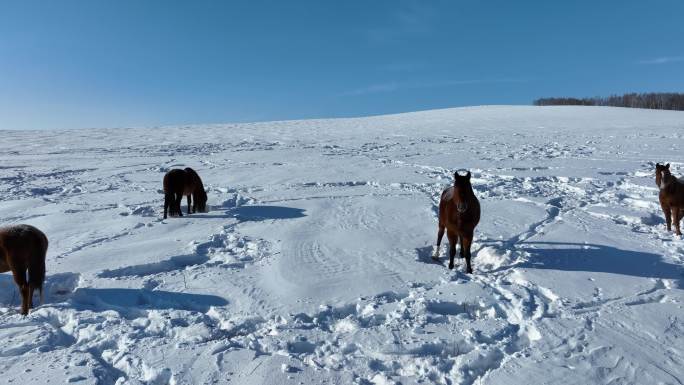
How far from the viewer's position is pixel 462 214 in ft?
20.8

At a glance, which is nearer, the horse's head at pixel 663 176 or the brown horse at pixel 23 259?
the brown horse at pixel 23 259

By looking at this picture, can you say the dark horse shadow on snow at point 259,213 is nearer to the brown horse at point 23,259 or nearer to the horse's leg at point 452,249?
the horse's leg at point 452,249

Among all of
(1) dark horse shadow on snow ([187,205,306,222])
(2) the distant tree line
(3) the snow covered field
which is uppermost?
(2) the distant tree line

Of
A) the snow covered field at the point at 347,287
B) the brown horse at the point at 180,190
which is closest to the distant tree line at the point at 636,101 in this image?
the snow covered field at the point at 347,287

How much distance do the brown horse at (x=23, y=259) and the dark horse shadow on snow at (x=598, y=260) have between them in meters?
6.49

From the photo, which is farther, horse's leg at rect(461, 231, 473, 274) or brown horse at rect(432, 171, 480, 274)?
horse's leg at rect(461, 231, 473, 274)

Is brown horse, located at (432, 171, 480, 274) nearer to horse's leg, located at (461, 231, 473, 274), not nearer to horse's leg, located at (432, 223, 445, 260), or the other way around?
horse's leg, located at (461, 231, 473, 274)

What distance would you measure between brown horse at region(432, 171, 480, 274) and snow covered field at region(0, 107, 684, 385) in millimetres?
428

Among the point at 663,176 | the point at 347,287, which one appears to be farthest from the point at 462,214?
the point at 663,176

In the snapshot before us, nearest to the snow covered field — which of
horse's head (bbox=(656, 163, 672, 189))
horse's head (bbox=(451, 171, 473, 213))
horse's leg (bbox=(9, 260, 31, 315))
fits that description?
horse's leg (bbox=(9, 260, 31, 315))

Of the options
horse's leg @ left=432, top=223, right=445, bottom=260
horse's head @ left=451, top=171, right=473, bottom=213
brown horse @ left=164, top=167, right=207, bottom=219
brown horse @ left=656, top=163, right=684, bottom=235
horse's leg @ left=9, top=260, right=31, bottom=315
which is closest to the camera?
horse's leg @ left=9, top=260, right=31, bottom=315

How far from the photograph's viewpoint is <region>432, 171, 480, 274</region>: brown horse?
20.0 feet

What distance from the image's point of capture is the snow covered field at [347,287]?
4230 mm

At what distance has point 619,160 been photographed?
16422mm
